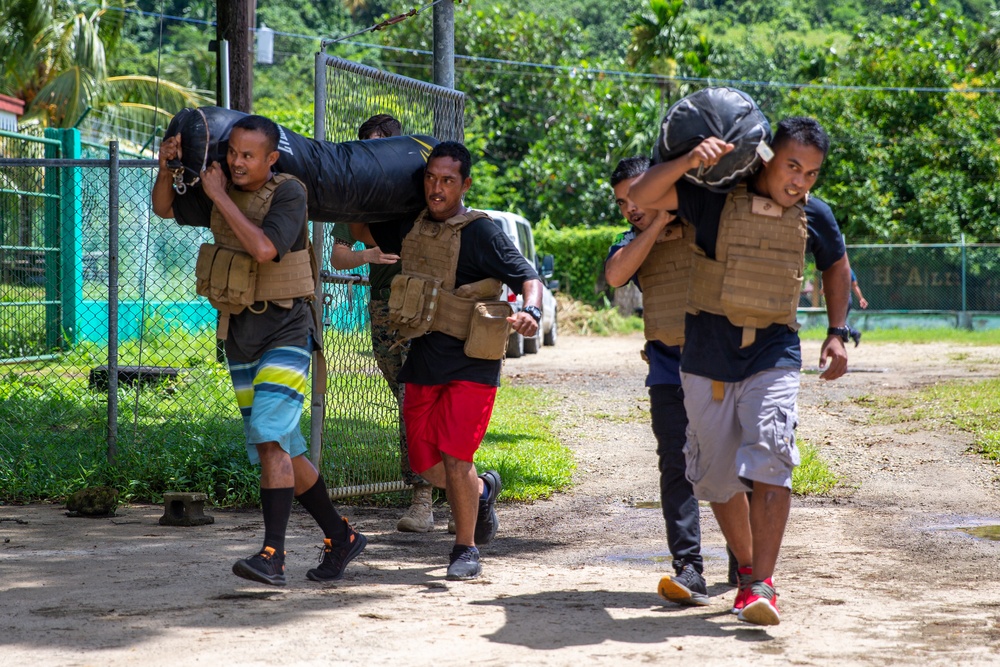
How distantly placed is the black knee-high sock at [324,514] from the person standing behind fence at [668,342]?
137cm

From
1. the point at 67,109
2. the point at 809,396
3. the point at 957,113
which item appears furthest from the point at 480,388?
the point at 957,113

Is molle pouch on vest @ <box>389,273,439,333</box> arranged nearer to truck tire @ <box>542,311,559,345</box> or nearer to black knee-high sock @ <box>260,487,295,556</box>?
black knee-high sock @ <box>260,487,295,556</box>

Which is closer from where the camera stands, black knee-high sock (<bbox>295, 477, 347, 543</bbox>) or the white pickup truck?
black knee-high sock (<bbox>295, 477, 347, 543</bbox>)

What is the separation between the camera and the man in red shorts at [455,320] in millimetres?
4922

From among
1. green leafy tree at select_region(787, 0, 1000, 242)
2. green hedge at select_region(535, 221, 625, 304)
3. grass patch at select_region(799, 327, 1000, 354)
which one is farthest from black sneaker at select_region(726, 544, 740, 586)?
green leafy tree at select_region(787, 0, 1000, 242)

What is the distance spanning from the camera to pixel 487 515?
545 cm

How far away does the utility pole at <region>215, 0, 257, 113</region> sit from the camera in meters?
10.1

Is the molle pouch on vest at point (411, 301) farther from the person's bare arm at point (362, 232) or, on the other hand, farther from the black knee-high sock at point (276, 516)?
the black knee-high sock at point (276, 516)

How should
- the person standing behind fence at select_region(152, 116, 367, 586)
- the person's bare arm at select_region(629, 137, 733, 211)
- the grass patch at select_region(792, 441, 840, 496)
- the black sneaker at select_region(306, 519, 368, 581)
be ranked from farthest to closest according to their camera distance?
the grass patch at select_region(792, 441, 840, 496), the black sneaker at select_region(306, 519, 368, 581), the person standing behind fence at select_region(152, 116, 367, 586), the person's bare arm at select_region(629, 137, 733, 211)

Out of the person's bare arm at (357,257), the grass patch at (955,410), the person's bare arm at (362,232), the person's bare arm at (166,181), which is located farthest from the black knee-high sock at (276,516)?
the grass patch at (955,410)

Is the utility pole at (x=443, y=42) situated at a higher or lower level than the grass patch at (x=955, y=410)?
higher

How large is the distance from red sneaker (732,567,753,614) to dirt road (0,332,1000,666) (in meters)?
0.09

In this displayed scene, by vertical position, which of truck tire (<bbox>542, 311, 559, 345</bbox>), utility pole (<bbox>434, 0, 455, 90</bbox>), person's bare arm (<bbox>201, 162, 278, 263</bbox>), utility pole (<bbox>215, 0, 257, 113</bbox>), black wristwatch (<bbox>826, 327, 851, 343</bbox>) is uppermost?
utility pole (<bbox>215, 0, 257, 113</bbox>)

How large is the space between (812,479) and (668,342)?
3.24 metres
